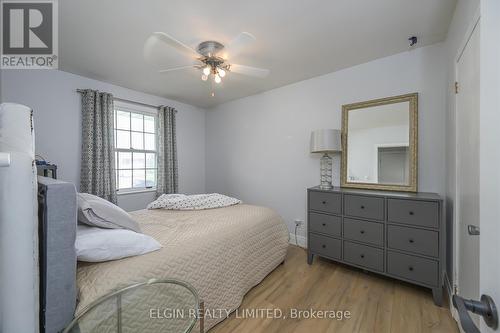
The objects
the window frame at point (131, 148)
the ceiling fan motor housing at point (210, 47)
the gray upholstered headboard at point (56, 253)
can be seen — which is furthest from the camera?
the window frame at point (131, 148)

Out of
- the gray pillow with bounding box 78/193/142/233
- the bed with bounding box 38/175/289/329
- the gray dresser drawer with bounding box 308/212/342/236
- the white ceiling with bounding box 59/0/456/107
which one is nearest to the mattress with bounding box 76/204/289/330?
the bed with bounding box 38/175/289/329

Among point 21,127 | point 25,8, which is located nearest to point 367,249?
point 21,127

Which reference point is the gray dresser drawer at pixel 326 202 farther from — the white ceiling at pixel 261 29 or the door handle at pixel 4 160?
the door handle at pixel 4 160

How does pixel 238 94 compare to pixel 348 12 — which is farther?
pixel 238 94

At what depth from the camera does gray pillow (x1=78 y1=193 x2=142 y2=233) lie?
124 cm

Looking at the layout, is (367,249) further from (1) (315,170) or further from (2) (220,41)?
(2) (220,41)

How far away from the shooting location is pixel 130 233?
1.29m

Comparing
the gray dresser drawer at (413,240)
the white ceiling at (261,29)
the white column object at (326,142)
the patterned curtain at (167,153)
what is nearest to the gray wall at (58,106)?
the white ceiling at (261,29)

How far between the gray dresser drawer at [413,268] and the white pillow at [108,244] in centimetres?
210

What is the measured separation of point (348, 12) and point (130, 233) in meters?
2.32

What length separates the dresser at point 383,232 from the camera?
5.93ft

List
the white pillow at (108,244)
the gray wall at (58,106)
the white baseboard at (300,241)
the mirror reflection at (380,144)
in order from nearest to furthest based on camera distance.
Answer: the white pillow at (108,244) → the mirror reflection at (380,144) → the gray wall at (58,106) → the white baseboard at (300,241)

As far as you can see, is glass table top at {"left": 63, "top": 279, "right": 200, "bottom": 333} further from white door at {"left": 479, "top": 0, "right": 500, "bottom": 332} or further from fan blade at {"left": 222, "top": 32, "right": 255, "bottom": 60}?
fan blade at {"left": 222, "top": 32, "right": 255, "bottom": 60}

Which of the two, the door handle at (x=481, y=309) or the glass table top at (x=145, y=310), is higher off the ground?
the door handle at (x=481, y=309)
